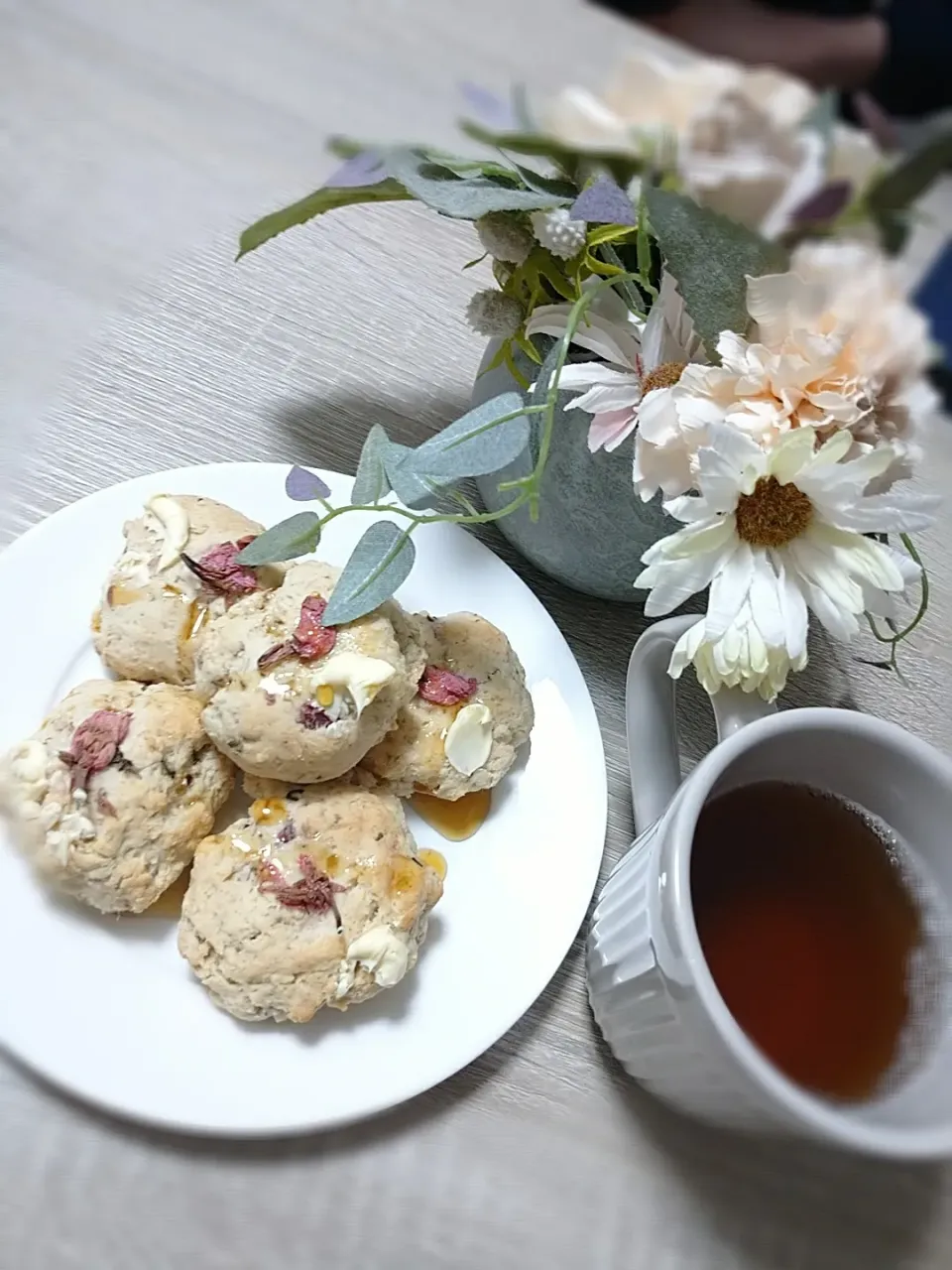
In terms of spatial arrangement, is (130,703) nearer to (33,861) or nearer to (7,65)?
(33,861)

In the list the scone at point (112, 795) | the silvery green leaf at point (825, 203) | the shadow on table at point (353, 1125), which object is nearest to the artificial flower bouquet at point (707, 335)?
the silvery green leaf at point (825, 203)

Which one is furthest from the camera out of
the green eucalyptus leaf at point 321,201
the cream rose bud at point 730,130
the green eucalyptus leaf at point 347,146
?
the green eucalyptus leaf at point 321,201

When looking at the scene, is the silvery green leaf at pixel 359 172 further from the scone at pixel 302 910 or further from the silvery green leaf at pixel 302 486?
the scone at pixel 302 910

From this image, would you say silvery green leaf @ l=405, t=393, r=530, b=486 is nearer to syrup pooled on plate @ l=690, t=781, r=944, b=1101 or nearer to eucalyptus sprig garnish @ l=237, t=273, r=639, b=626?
eucalyptus sprig garnish @ l=237, t=273, r=639, b=626

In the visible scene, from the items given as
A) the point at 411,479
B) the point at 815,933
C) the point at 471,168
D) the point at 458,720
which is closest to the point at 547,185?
the point at 471,168

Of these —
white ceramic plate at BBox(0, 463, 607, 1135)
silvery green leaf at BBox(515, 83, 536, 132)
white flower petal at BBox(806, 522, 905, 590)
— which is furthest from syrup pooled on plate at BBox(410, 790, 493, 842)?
silvery green leaf at BBox(515, 83, 536, 132)

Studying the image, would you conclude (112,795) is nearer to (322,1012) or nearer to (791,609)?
(322,1012)
